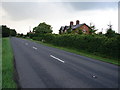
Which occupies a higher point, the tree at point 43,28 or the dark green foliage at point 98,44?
the tree at point 43,28

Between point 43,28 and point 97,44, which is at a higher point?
point 43,28

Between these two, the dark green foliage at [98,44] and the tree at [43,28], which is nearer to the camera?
the dark green foliage at [98,44]

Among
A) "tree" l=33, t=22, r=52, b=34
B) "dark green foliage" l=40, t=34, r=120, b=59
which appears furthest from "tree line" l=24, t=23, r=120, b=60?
"tree" l=33, t=22, r=52, b=34

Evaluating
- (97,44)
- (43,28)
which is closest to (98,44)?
(97,44)

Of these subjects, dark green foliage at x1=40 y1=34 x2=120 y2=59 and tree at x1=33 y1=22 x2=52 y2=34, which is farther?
tree at x1=33 y1=22 x2=52 y2=34

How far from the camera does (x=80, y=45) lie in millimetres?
20078

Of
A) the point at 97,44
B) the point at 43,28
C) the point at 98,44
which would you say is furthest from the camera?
the point at 43,28

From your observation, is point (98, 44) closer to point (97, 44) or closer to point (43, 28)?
point (97, 44)

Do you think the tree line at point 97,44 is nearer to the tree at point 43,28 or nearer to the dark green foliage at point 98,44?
the dark green foliage at point 98,44

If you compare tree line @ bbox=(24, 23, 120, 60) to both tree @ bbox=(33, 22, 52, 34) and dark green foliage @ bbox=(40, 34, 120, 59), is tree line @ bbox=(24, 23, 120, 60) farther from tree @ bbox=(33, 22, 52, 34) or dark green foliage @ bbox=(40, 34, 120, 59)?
tree @ bbox=(33, 22, 52, 34)

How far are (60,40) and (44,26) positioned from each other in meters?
75.6

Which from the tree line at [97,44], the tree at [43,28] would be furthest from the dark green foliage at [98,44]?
the tree at [43,28]

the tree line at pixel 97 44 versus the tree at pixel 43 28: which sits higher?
the tree at pixel 43 28

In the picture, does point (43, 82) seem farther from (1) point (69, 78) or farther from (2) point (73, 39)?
(2) point (73, 39)
